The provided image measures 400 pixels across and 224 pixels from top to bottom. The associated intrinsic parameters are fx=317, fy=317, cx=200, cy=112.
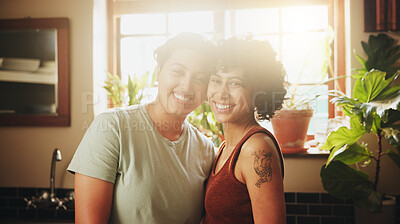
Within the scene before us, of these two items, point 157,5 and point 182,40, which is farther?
point 157,5

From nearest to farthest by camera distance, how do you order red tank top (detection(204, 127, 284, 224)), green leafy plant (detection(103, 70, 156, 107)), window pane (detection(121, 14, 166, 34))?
red tank top (detection(204, 127, 284, 224)) < green leafy plant (detection(103, 70, 156, 107)) < window pane (detection(121, 14, 166, 34))

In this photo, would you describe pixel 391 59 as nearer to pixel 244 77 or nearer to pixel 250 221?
pixel 244 77

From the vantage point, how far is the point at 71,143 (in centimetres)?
227

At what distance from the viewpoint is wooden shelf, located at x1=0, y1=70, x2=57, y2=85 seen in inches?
88.6

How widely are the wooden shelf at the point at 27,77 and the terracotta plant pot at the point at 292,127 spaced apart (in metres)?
1.58

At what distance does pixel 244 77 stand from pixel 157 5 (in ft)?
4.79

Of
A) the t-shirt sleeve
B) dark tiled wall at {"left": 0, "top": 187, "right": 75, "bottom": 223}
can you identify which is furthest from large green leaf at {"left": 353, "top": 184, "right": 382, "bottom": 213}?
dark tiled wall at {"left": 0, "top": 187, "right": 75, "bottom": 223}

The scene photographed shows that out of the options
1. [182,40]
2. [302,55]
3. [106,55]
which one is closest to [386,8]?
[302,55]

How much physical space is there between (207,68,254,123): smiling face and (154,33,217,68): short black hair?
8 cm

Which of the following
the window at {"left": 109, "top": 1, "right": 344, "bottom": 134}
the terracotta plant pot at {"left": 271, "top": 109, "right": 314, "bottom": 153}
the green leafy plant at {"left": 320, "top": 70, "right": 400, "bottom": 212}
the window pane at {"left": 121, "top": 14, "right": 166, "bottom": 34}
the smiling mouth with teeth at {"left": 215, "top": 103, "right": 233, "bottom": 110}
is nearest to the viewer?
the smiling mouth with teeth at {"left": 215, "top": 103, "right": 233, "bottom": 110}

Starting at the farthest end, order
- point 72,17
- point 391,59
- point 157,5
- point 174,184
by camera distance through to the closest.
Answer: point 157,5 → point 72,17 → point 391,59 → point 174,184

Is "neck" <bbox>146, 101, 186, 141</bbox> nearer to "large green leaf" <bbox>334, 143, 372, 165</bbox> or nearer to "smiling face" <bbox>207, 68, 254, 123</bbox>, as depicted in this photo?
"smiling face" <bbox>207, 68, 254, 123</bbox>

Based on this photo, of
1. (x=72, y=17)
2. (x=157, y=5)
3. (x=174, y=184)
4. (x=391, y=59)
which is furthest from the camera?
(x=157, y=5)

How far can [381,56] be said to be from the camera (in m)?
1.94
